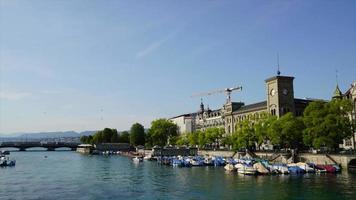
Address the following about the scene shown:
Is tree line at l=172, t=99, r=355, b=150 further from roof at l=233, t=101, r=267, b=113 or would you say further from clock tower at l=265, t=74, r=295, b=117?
roof at l=233, t=101, r=267, b=113

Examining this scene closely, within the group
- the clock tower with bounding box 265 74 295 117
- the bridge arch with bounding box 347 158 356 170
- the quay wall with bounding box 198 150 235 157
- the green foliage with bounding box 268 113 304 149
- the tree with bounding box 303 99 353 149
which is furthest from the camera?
the quay wall with bounding box 198 150 235 157

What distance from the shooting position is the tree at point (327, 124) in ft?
305

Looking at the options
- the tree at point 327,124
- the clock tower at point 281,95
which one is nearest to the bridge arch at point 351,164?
the tree at point 327,124

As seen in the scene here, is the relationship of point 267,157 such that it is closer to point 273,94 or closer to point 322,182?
point 273,94

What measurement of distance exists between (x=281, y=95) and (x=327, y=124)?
4675 cm

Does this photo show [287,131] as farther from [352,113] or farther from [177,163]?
[177,163]

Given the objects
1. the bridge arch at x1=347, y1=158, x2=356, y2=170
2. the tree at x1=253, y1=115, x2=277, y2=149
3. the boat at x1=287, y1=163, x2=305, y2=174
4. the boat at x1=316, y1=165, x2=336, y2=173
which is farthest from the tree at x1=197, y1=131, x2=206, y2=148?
the bridge arch at x1=347, y1=158, x2=356, y2=170

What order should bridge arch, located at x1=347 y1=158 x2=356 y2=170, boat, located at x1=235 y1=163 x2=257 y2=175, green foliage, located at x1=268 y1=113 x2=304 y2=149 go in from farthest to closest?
green foliage, located at x1=268 y1=113 x2=304 y2=149
bridge arch, located at x1=347 y1=158 x2=356 y2=170
boat, located at x1=235 y1=163 x2=257 y2=175

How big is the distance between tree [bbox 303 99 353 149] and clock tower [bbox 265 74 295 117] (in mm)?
36456

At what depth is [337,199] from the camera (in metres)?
56.1

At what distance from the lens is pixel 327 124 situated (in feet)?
306

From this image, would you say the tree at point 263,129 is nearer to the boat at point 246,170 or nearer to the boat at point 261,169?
the boat at point 246,170

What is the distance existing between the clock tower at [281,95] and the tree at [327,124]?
120 feet

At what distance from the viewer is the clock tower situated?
138625 mm
